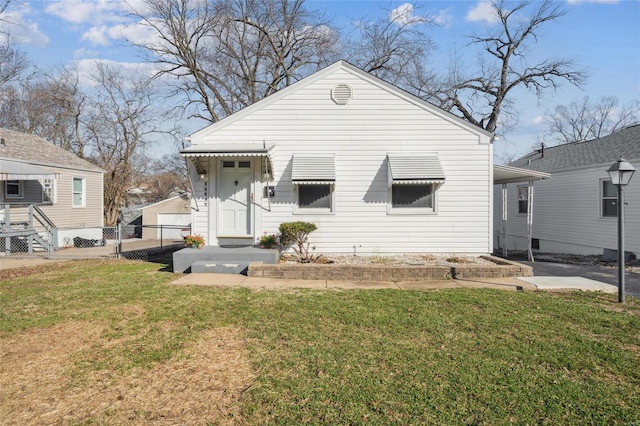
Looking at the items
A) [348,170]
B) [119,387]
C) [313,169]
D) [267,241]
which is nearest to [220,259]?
[267,241]

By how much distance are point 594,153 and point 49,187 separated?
859 inches

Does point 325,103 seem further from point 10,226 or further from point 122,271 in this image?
point 10,226

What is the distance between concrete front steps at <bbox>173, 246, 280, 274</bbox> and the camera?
8711mm

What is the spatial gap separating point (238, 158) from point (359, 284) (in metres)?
4.79

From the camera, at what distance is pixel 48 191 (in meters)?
16.6

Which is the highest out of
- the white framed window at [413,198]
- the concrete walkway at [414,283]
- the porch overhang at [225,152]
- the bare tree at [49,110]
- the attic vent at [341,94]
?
the bare tree at [49,110]

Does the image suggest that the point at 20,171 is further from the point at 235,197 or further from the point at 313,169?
the point at 313,169

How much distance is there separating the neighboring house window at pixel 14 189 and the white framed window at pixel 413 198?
14786 millimetres

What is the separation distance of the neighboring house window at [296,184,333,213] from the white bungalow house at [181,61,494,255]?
3 centimetres

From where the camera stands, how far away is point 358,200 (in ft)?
33.8

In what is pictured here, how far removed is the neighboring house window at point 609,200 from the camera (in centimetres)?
1299

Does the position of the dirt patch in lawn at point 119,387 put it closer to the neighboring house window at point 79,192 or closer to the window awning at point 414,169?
the window awning at point 414,169

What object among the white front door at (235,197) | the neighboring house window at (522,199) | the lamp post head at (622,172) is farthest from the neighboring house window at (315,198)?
the neighboring house window at (522,199)

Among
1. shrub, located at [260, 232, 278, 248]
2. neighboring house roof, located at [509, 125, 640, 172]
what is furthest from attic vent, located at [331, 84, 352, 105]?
neighboring house roof, located at [509, 125, 640, 172]
